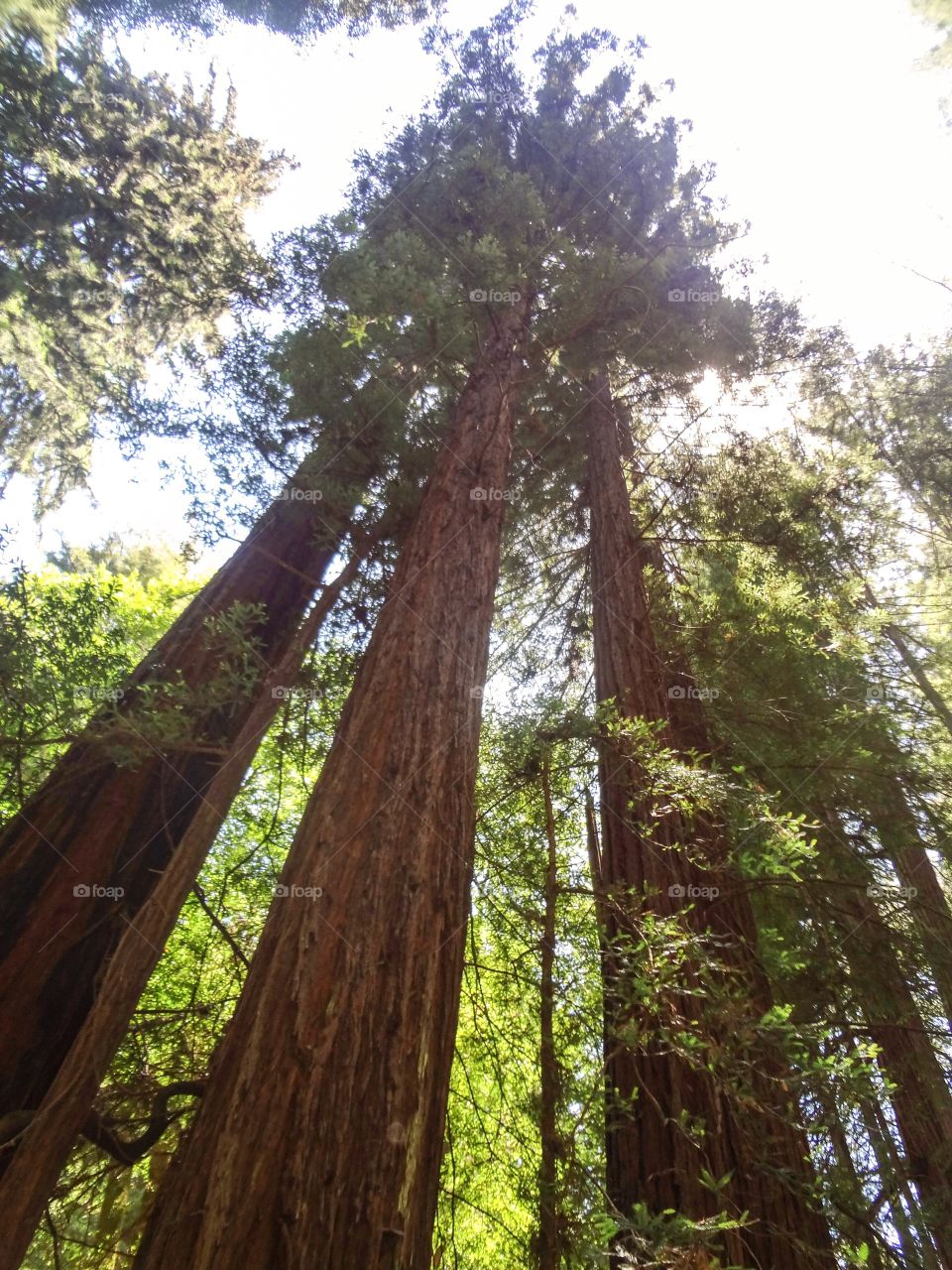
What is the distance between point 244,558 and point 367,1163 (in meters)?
5.35

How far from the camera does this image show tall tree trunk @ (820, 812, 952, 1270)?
413 cm

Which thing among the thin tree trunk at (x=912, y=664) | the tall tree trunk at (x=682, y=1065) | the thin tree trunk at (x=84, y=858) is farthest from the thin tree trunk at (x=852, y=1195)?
the thin tree trunk at (x=912, y=664)

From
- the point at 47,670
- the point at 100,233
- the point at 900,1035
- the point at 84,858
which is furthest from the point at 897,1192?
the point at 100,233

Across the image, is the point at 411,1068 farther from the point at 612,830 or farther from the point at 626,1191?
the point at 612,830

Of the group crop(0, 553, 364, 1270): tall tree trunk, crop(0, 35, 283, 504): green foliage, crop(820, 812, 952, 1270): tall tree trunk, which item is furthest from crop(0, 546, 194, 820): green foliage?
crop(820, 812, 952, 1270): tall tree trunk

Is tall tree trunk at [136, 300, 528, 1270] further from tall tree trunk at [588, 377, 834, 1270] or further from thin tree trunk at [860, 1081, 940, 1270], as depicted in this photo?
thin tree trunk at [860, 1081, 940, 1270]

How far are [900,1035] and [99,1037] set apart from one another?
19.2 feet

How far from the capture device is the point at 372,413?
18.5 feet

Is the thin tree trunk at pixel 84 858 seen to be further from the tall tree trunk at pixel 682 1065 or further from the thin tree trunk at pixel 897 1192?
the thin tree trunk at pixel 897 1192

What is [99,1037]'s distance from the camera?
8.91 ft

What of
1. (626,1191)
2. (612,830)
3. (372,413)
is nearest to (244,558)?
(372,413)

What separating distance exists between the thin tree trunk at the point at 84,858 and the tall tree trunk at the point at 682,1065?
252cm

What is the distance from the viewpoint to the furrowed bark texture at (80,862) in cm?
363

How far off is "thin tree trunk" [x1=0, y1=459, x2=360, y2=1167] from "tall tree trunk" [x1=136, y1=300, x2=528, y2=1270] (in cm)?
110
